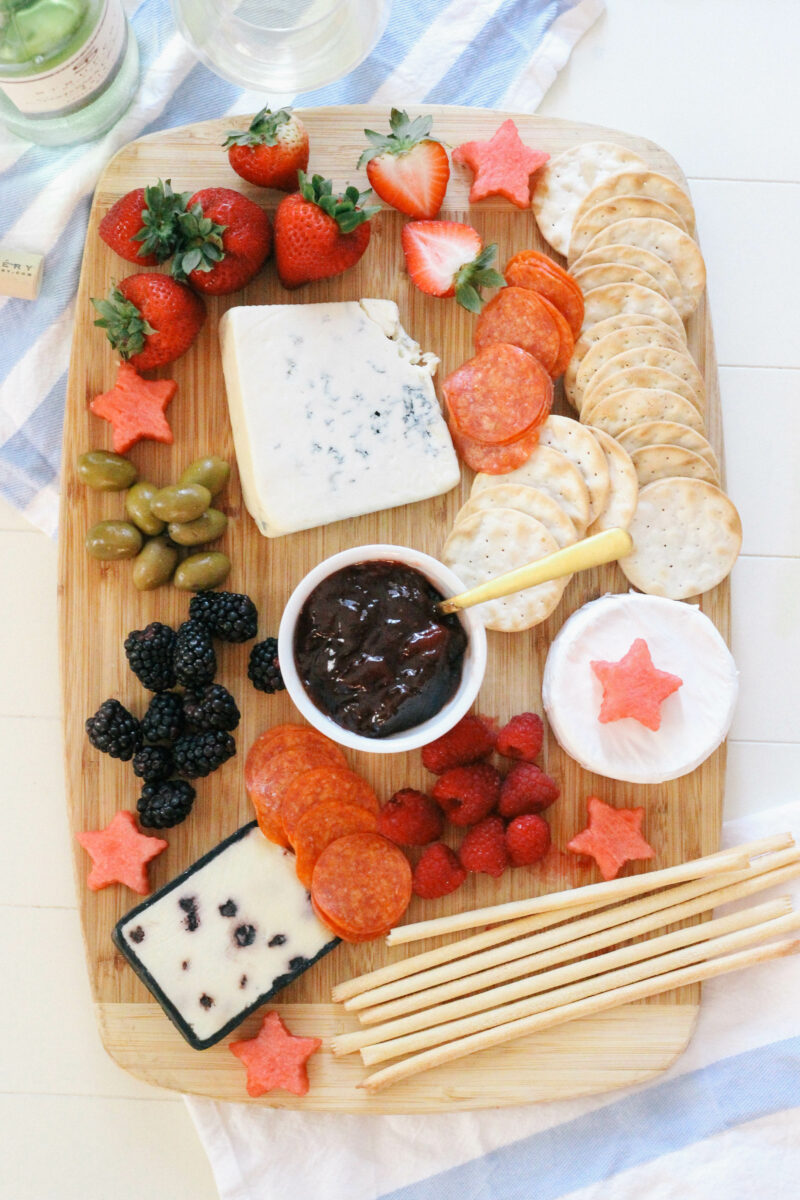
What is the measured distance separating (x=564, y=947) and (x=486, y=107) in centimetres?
164

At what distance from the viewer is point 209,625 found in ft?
5.78

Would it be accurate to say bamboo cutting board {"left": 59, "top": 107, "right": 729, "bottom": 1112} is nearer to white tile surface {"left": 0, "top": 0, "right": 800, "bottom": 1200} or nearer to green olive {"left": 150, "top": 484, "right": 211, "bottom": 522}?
green olive {"left": 150, "top": 484, "right": 211, "bottom": 522}

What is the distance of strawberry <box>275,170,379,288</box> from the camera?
1717 millimetres

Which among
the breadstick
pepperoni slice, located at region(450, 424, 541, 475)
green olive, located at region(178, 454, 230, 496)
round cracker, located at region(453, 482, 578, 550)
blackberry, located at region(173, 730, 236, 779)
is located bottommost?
the breadstick

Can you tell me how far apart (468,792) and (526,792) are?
0.11m

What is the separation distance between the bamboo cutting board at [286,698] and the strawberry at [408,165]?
56 mm

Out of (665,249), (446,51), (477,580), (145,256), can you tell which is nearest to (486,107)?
(446,51)

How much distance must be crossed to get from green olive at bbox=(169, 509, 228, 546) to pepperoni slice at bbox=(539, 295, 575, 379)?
2.19 ft

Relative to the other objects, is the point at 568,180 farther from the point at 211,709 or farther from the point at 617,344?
the point at 211,709

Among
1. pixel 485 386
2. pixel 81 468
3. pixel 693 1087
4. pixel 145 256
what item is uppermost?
pixel 145 256

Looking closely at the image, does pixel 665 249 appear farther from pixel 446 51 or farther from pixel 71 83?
pixel 71 83

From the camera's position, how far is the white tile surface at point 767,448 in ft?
6.84

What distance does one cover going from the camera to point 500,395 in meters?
1.83

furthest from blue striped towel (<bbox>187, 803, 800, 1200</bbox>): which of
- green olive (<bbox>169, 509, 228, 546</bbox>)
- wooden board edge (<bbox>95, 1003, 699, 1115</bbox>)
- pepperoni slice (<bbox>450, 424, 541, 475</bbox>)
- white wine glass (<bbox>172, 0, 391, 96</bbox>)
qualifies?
white wine glass (<bbox>172, 0, 391, 96</bbox>)
